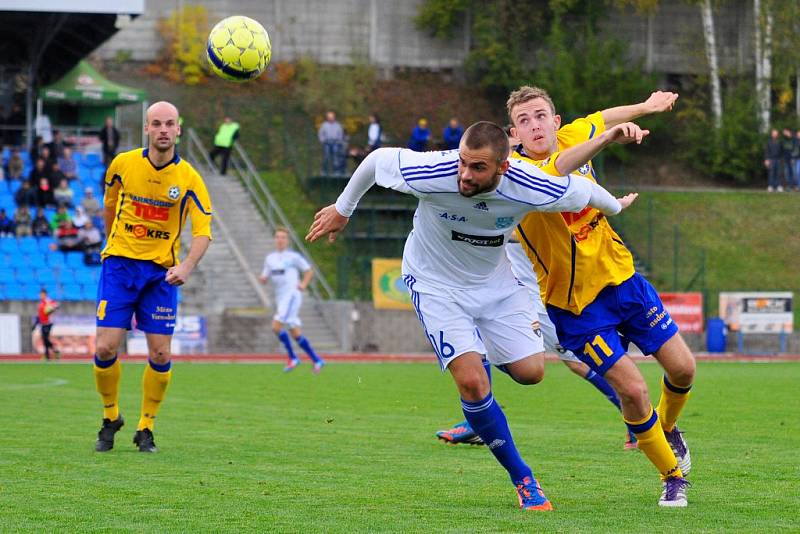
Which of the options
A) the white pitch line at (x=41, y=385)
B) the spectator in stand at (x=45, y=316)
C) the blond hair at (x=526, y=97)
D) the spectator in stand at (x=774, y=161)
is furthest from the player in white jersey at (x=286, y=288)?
the spectator in stand at (x=774, y=161)

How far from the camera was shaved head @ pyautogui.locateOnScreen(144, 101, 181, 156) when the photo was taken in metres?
9.52

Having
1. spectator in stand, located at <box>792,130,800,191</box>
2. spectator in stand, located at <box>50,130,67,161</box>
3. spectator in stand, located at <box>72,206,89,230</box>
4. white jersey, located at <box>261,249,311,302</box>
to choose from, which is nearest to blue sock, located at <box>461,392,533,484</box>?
white jersey, located at <box>261,249,311,302</box>

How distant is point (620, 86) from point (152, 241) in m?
34.4

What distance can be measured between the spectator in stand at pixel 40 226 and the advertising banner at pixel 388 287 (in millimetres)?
7412

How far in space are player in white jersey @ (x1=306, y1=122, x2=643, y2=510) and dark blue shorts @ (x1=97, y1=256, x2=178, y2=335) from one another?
2.81 m

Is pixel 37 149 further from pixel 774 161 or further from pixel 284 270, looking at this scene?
pixel 774 161

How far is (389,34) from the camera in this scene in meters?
43.8

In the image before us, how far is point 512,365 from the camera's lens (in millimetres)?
7371

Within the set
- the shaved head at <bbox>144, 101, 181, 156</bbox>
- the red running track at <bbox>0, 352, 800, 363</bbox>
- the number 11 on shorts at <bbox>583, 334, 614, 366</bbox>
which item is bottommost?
the red running track at <bbox>0, 352, 800, 363</bbox>

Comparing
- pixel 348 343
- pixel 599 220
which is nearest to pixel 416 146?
pixel 348 343

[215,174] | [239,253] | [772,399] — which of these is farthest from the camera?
[215,174]

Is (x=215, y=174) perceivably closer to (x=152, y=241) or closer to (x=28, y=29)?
(x=28, y=29)

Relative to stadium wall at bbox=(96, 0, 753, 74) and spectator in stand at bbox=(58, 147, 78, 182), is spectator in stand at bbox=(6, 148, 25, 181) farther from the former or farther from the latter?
stadium wall at bbox=(96, 0, 753, 74)

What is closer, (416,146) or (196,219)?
(196,219)
